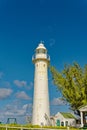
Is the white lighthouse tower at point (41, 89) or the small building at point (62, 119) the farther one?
the small building at point (62, 119)

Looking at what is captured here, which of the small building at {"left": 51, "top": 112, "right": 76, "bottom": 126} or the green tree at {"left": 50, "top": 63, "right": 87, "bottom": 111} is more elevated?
the green tree at {"left": 50, "top": 63, "right": 87, "bottom": 111}

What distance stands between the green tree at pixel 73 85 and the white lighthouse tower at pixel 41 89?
3.04 m

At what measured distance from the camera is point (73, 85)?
36688 mm

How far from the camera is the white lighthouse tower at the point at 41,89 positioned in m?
39.2

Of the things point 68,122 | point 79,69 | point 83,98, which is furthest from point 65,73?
point 68,122

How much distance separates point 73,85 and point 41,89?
595cm

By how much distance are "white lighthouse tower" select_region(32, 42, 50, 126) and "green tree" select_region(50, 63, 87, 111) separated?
3039 mm

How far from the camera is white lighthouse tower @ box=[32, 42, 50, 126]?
3925 centimetres

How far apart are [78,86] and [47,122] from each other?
321 inches

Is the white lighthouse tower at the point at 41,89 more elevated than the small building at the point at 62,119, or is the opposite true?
the white lighthouse tower at the point at 41,89

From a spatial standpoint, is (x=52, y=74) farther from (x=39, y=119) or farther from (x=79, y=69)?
(x=39, y=119)

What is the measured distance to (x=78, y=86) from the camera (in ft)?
121

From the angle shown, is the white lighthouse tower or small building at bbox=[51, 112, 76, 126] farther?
small building at bbox=[51, 112, 76, 126]

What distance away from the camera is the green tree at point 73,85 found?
3606 centimetres
